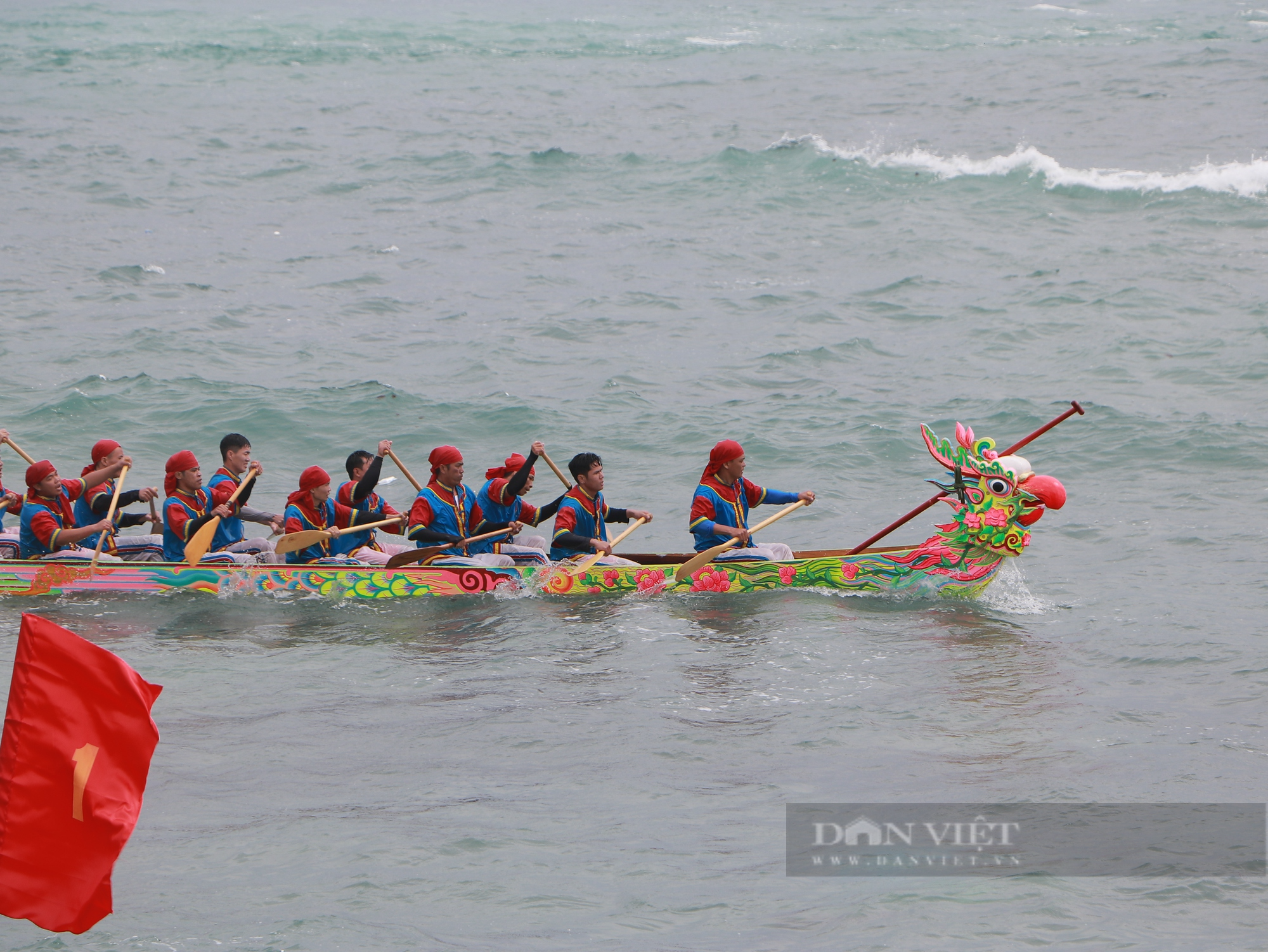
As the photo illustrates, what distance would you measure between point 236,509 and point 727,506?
515 centimetres

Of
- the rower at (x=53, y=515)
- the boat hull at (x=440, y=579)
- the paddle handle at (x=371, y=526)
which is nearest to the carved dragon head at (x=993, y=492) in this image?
the boat hull at (x=440, y=579)

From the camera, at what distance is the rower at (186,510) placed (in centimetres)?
1443

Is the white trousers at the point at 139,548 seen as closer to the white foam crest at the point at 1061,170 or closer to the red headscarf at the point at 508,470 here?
the red headscarf at the point at 508,470

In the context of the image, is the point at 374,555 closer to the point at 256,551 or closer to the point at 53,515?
the point at 256,551

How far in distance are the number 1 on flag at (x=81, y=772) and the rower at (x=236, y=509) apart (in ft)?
26.0

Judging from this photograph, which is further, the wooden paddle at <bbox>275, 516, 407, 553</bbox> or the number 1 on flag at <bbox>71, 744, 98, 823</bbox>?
the wooden paddle at <bbox>275, 516, 407, 553</bbox>

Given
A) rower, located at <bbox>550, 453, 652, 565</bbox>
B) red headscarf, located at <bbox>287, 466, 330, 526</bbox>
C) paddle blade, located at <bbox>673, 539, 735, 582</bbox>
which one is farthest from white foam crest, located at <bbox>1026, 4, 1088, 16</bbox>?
red headscarf, located at <bbox>287, 466, 330, 526</bbox>

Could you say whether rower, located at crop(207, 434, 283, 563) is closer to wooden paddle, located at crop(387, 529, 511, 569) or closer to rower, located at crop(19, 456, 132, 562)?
rower, located at crop(19, 456, 132, 562)

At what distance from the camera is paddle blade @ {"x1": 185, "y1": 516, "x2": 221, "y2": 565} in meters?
14.2

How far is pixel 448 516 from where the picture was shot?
1482 centimetres

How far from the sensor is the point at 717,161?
3412cm

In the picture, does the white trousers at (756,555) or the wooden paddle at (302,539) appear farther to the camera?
the white trousers at (756,555)

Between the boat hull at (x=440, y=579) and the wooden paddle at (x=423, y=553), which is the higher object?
the wooden paddle at (x=423, y=553)

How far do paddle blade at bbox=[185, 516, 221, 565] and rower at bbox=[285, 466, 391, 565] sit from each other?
750 mm
